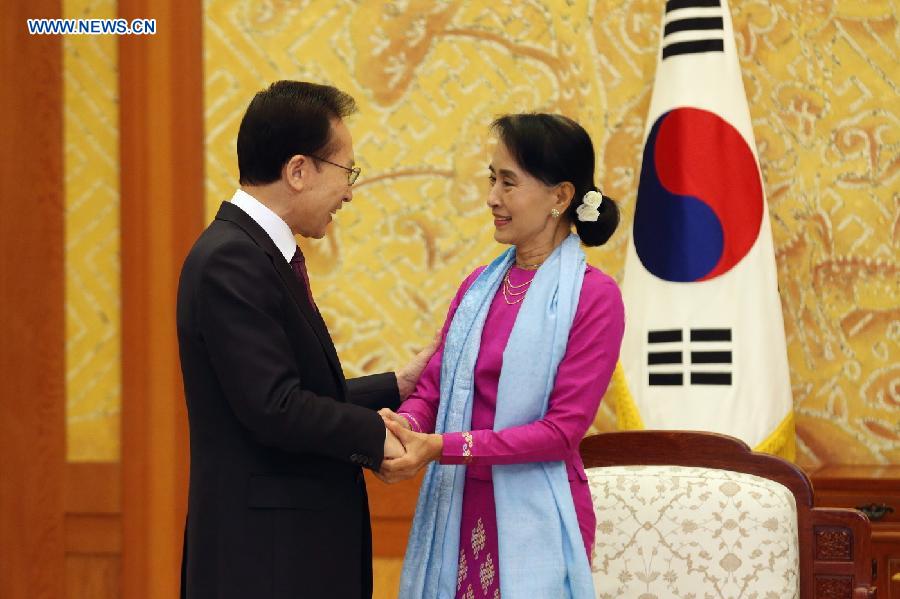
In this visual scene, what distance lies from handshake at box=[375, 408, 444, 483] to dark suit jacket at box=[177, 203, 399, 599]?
35mm

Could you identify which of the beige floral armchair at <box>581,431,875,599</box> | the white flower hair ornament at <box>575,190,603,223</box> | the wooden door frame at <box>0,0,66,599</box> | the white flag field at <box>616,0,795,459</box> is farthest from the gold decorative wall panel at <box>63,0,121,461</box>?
the white flower hair ornament at <box>575,190,603,223</box>

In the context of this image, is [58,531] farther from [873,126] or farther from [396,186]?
[873,126]

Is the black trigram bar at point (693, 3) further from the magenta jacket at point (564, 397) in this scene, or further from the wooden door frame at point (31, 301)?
the wooden door frame at point (31, 301)

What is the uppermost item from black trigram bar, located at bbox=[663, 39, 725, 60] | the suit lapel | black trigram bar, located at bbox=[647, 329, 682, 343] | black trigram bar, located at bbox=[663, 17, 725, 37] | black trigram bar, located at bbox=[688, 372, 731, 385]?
black trigram bar, located at bbox=[663, 17, 725, 37]

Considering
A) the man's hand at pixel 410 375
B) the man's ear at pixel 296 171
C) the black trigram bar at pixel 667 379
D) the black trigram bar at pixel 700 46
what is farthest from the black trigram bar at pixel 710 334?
the man's ear at pixel 296 171

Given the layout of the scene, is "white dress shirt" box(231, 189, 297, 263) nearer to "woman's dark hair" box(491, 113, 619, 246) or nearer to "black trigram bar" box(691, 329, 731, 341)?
"woman's dark hair" box(491, 113, 619, 246)

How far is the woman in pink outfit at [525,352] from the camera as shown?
210 centimetres

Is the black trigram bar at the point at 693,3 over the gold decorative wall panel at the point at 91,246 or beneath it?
over

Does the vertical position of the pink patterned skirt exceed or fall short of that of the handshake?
it falls short

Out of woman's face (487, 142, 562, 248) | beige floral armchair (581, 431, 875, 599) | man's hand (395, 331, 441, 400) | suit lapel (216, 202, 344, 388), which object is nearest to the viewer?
suit lapel (216, 202, 344, 388)

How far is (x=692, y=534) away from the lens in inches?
95.8

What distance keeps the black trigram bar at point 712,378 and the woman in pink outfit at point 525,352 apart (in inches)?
37.9

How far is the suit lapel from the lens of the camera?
2.04 metres

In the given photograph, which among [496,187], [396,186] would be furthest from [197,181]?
[496,187]
